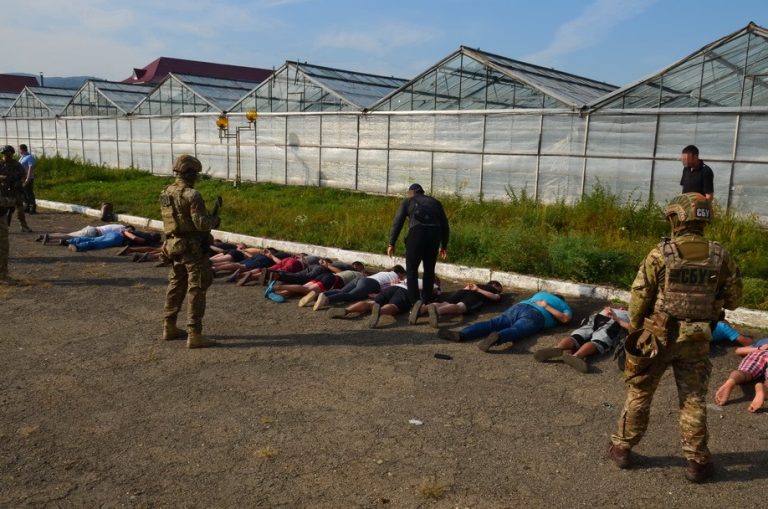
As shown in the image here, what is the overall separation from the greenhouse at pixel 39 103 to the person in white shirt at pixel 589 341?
28617 millimetres

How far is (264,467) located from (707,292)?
2783mm

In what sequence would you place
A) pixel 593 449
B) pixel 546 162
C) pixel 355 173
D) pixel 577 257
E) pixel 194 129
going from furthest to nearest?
pixel 194 129, pixel 355 173, pixel 546 162, pixel 577 257, pixel 593 449

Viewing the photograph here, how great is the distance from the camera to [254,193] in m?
17.8

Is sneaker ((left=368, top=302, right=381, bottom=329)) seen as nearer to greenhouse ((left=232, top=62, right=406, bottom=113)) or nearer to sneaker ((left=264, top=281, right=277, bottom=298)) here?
sneaker ((left=264, top=281, right=277, bottom=298))

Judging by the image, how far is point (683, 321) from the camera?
3.51 m

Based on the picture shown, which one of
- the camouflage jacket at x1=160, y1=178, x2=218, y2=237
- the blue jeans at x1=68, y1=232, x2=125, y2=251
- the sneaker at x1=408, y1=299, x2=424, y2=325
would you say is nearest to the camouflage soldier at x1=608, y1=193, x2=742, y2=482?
the sneaker at x1=408, y1=299, x2=424, y2=325

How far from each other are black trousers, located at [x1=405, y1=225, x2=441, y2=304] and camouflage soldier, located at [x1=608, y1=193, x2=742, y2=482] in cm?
349

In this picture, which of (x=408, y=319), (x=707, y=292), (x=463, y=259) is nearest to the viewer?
(x=707, y=292)

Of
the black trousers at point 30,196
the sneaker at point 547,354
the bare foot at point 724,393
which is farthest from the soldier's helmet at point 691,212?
the black trousers at point 30,196

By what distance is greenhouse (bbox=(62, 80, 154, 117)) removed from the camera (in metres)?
25.2

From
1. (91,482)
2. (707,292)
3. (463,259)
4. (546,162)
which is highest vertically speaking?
(546,162)

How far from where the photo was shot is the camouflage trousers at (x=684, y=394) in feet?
11.5

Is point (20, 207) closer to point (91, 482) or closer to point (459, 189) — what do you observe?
point (459, 189)

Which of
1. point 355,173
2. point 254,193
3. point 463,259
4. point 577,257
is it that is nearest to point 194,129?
point 254,193
